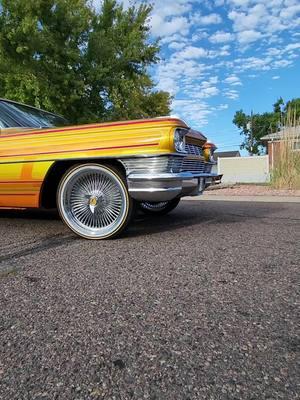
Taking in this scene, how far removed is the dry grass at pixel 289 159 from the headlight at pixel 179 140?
7.29 m

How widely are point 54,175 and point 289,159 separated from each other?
7835 mm

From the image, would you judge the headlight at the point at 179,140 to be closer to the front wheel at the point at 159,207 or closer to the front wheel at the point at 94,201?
the front wheel at the point at 94,201

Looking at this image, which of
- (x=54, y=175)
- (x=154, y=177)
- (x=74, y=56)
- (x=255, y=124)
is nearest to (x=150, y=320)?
(x=154, y=177)

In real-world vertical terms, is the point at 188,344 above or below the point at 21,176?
below

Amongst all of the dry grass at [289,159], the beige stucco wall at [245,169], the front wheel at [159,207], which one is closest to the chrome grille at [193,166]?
the front wheel at [159,207]

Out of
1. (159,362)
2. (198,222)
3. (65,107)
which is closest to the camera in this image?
(159,362)

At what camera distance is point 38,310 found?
2.09 meters

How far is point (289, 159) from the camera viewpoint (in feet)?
33.8

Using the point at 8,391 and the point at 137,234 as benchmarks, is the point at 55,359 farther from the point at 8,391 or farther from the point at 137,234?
the point at 137,234

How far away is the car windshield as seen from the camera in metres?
4.52

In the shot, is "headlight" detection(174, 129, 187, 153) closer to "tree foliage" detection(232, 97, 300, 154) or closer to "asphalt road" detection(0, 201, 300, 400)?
"asphalt road" detection(0, 201, 300, 400)

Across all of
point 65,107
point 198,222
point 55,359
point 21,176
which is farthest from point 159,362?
point 65,107

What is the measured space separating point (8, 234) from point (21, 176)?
0.65 metres

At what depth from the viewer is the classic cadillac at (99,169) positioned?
3.51 metres
